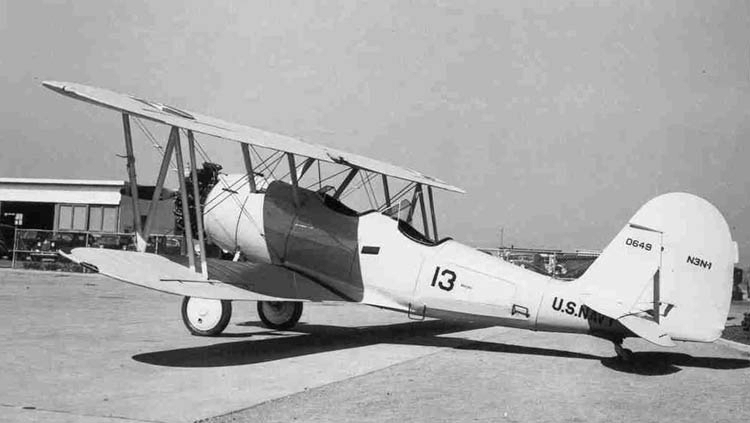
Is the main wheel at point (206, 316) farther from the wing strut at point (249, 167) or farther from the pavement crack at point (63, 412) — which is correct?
the pavement crack at point (63, 412)

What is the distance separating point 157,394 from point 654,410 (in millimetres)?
4548

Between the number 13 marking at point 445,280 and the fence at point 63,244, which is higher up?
the fence at point 63,244

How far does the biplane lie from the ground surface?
2.04ft

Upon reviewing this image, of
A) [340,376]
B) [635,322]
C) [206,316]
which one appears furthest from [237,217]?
[635,322]

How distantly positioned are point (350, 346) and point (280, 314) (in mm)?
2130

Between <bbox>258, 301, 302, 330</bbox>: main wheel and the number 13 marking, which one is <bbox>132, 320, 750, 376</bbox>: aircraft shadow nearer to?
<bbox>258, 301, 302, 330</bbox>: main wheel

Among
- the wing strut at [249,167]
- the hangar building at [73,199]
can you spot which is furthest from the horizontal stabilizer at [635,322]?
the hangar building at [73,199]

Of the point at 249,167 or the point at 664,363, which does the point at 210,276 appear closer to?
the point at 249,167

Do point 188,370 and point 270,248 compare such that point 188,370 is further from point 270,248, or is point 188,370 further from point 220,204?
point 220,204

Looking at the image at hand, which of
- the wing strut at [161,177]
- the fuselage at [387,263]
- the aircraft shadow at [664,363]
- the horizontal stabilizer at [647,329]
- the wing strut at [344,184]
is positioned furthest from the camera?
the wing strut at [344,184]

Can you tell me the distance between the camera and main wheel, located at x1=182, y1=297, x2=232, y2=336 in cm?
1104

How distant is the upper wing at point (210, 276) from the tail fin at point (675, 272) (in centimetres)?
421

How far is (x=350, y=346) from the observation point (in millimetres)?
11227

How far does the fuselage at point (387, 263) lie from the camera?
9.98 m
